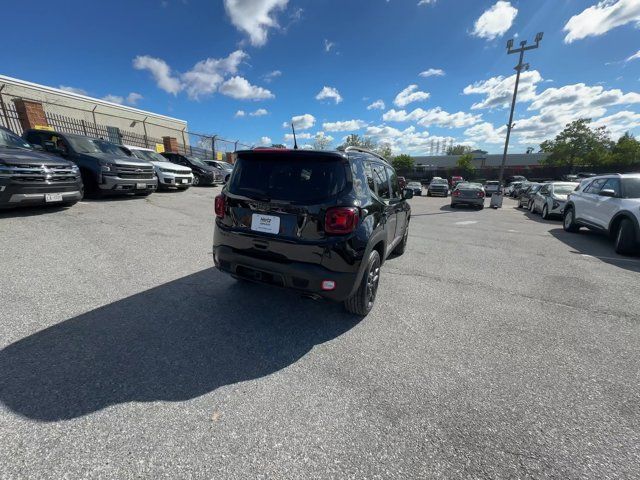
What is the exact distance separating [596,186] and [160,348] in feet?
35.6

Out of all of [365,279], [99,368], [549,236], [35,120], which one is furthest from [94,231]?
[35,120]

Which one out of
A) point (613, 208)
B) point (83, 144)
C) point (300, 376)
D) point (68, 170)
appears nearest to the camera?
point (300, 376)

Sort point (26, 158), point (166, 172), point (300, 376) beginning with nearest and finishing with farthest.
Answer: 1. point (300, 376)
2. point (26, 158)
3. point (166, 172)

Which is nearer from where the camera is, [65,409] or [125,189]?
[65,409]

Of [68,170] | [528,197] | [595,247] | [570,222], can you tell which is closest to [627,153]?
[528,197]

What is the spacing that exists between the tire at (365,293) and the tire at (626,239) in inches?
256

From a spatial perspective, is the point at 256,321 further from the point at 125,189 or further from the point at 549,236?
the point at 549,236

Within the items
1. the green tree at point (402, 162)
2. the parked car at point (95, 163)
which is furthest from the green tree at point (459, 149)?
the parked car at point (95, 163)

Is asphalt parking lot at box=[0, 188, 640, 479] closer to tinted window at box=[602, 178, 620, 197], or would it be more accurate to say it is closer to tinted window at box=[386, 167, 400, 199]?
tinted window at box=[386, 167, 400, 199]

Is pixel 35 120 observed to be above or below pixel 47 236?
above

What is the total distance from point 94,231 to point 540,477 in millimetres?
7055

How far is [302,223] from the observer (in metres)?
2.67

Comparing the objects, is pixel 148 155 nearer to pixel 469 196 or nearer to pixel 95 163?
pixel 95 163

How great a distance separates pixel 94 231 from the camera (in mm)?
5547
